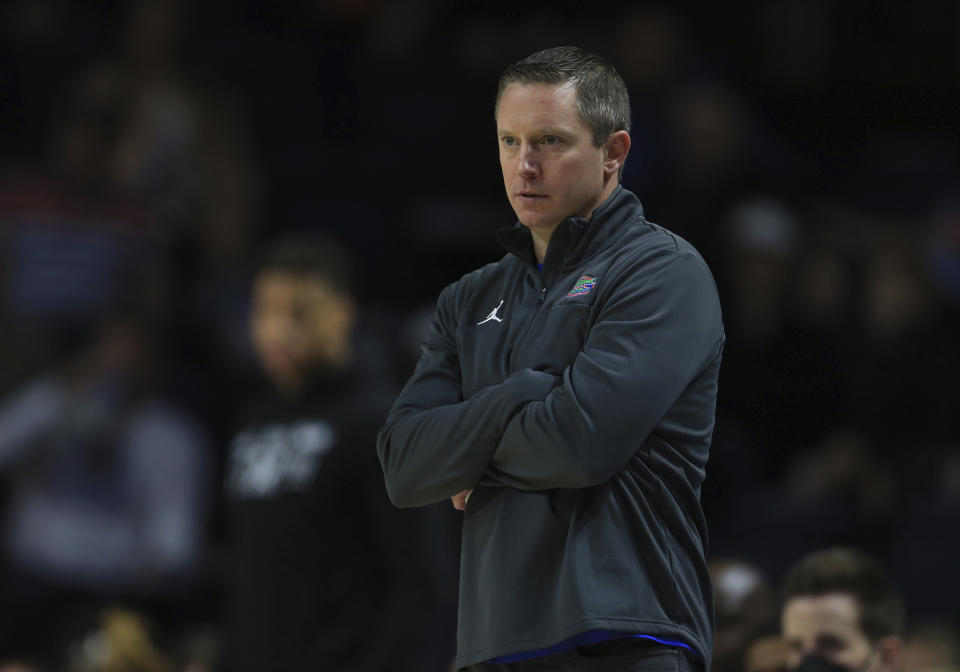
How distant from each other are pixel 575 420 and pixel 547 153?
49 centimetres

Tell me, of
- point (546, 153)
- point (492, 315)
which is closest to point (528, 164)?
point (546, 153)

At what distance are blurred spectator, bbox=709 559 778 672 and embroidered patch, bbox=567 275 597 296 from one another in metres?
1.59

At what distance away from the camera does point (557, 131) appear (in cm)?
275

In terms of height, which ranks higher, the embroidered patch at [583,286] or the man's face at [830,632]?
the embroidered patch at [583,286]

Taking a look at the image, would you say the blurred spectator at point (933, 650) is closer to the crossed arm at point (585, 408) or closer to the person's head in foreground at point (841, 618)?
the person's head in foreground at point (841, 618)

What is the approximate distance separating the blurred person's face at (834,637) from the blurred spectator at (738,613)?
0.36m

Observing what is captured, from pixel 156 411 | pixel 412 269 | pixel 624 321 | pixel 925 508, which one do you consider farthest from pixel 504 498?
pixel 412 269

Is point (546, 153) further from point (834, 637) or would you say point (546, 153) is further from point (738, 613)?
point (738, 613)

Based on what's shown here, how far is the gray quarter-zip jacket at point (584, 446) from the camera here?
2586 millimetres

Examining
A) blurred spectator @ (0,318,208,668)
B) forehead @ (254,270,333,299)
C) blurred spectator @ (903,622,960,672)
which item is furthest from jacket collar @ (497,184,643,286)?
blurred spectator @ (0,318,208,668)

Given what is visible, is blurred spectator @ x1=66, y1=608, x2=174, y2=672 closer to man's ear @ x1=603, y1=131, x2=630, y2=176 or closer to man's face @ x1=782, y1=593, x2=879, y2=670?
man's face @ x1=782, y1=593, x2=879, y2=670

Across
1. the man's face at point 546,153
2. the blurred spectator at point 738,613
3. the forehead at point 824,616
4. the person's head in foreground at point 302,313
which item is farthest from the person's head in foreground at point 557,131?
the person's head in foreground at point 302,313

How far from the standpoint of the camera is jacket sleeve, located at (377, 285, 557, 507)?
8.91 feet

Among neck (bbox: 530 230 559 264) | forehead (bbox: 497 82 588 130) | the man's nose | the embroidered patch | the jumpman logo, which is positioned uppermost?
forehead (bbox: 497 82 588 130)
